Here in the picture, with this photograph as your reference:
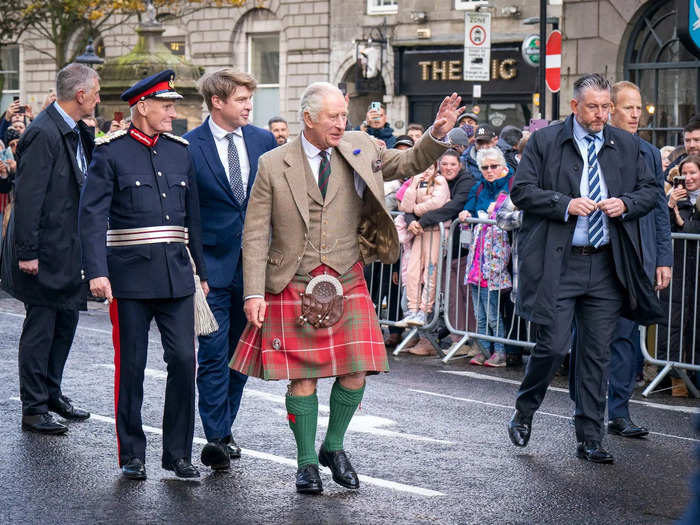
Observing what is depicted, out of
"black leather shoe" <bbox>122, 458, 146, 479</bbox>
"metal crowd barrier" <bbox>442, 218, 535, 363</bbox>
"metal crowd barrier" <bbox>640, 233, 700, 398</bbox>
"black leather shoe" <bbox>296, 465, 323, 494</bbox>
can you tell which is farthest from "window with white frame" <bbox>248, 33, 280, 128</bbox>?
"black leather shoe" <bbox>296, 465, 323, 494</bbox>

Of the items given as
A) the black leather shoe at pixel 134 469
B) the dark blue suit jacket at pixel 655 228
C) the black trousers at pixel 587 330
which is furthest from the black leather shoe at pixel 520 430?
the black leather shoe at pixel 134 469

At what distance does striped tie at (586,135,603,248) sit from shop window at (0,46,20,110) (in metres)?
37.1

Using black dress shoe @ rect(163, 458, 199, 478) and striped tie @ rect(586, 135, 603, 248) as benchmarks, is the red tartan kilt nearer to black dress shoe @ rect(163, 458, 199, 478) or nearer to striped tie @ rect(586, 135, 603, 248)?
black dress shoe @ rect(163, 458, 199, 478)

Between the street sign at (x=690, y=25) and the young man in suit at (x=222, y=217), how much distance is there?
2.27 metres

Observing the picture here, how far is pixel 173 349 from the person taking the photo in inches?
266

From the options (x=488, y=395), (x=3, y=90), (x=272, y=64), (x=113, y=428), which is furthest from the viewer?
(x=3, y=90)

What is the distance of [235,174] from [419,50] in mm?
25311

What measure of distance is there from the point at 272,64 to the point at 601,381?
29.5 m

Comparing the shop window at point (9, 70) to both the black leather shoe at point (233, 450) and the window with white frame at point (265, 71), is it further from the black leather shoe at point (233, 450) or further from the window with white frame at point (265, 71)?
the black leather shoe at point (233, 450)

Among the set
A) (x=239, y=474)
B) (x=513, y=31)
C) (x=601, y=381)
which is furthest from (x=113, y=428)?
(x=513, y=31)

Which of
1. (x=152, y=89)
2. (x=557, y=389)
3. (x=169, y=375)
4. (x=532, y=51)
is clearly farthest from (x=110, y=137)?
(x=532, y=51)

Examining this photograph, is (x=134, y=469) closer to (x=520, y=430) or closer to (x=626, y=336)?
(x=520, y=430)

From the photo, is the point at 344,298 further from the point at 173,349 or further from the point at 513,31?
the point at 513,31

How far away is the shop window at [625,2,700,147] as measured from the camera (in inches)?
965
